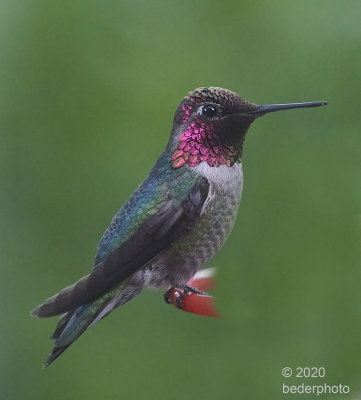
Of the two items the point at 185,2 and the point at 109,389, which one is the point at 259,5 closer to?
the point at 185,2

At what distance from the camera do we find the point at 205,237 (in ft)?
3.10

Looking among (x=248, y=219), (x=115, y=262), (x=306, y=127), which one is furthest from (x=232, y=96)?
(x=306, y=127)

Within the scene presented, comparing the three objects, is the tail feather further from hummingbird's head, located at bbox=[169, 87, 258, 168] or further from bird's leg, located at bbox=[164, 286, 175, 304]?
hummingbird's head, located at bbox=[169, 87, 258, 168]

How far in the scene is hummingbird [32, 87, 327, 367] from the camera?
876 millimetres

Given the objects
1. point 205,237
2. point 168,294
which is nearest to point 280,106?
point 205,237

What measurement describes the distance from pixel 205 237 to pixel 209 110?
182 mm

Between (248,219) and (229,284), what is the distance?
0.13 metres

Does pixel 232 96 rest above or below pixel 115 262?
above

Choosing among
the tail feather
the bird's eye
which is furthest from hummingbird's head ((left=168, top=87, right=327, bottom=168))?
the tail feather

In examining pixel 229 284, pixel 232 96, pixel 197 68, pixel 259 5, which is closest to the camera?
pixel 232 96

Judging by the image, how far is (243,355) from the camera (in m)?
1.28

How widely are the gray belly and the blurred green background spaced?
223 millimetres

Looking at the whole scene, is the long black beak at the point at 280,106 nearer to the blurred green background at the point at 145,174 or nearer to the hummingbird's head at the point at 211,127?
the hummingbird's head at the point at 211,127

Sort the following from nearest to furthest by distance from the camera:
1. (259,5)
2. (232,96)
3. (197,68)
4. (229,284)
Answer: (232,96), (229,284), (197,68), (259,5)
